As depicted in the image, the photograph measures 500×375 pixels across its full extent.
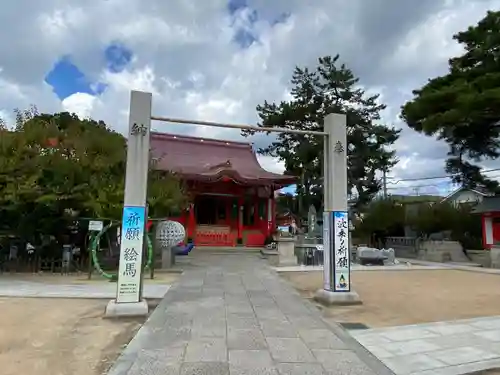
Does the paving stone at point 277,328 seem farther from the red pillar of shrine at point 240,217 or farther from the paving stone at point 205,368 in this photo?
the red pillar of shrine at point 240,217

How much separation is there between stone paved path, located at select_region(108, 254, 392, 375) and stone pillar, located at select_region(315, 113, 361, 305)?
0.70 metres

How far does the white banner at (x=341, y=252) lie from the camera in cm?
775

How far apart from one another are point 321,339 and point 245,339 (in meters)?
0.93

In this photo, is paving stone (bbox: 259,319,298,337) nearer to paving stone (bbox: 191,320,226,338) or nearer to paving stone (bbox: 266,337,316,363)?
paving stone (bbox: 266,337,316,363)

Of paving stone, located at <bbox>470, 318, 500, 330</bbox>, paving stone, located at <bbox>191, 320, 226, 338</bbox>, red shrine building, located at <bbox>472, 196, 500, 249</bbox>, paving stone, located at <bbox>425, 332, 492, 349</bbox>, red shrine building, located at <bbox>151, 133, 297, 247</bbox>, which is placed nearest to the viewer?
paving stone, located at <bbox>425, 332, 492, 349</bbox>

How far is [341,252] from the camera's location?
7.82 meters

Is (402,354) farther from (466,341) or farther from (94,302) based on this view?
(94,302)

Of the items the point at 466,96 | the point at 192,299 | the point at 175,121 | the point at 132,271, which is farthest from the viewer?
the point at 466,96

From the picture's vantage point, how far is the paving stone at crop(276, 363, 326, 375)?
3.97 meters

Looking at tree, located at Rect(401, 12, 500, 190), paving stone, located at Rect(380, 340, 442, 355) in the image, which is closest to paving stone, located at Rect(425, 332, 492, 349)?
paving stone, located at Rect(380, 340, 442, 355)

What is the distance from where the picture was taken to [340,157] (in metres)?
7.93

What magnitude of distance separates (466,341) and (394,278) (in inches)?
279

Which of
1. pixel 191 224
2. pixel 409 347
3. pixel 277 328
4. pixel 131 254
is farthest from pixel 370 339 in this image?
pixel 191 224

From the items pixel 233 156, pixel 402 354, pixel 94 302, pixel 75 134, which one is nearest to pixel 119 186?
pixel 75 134
